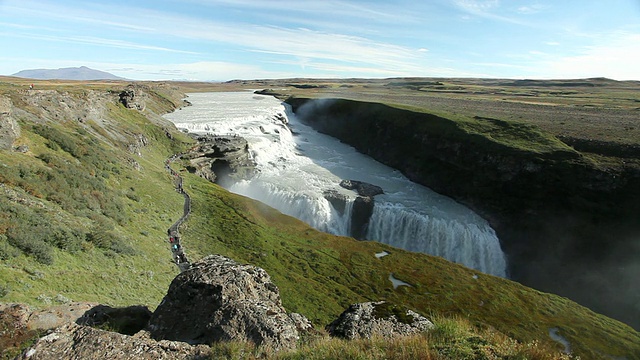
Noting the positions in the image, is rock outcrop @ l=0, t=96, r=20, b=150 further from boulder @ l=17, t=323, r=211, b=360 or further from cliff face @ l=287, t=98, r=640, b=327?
cliff face @ l=287, t=98, r=640, b=327

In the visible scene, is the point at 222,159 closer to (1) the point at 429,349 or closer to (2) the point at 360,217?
(2) the point at 360,217

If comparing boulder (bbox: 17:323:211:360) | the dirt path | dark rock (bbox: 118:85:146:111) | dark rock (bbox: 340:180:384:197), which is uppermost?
dark rock (bbox: 118:85:146:111)

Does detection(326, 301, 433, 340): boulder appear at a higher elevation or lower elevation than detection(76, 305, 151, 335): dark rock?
lower

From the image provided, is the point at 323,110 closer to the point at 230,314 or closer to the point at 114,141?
the point at 114,141

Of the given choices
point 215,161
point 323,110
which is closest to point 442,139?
point 215,161

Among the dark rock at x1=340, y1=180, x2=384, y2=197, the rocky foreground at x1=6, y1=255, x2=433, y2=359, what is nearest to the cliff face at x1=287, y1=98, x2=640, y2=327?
the dark rock at x1=340, y1=180, x2=384, y2=197

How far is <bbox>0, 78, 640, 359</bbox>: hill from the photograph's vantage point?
1512cm

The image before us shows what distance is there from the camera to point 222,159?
61094mm

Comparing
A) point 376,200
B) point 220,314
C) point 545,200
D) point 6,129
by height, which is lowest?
point 376,200

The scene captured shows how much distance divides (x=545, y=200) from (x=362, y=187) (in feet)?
96.1

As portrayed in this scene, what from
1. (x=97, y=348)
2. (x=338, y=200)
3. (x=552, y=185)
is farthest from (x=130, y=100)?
(x=552, y=185)

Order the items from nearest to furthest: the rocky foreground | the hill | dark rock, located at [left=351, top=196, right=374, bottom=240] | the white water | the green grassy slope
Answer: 1. the rocky foreground
2. the hill
3. the green grassy slope
4. the white water
5. dark rock, located at [left=351, top=196, right=374, bottom=240]

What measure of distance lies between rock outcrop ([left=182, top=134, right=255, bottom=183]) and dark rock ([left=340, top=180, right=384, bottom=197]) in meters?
18.5

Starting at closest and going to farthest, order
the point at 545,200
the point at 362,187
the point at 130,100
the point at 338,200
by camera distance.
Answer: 1. the point at 545,200
2. the point at 338,200
3. the point at 362,187
4. the point at 130,100
